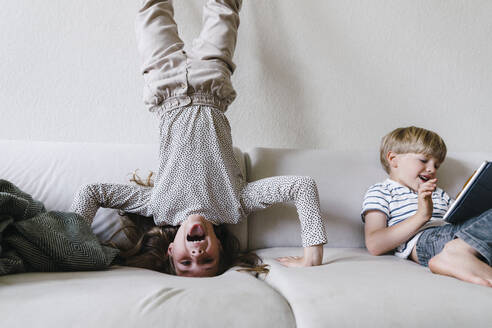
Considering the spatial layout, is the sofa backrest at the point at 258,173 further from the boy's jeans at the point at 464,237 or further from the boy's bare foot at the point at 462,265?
the boy's bare foot at the point at 462,265

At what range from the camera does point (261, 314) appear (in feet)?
→ 2.49

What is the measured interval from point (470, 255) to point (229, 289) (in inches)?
23.3

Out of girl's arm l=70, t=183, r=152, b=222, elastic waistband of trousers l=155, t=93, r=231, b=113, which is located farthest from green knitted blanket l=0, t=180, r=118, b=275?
elastic waistband of trousers l=155, t=93, r=231, b=113

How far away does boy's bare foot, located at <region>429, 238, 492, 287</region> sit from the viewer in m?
0.93

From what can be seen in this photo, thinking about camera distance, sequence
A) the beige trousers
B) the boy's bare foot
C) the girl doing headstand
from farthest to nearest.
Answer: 1. the beige trousers
2. the girl doing headstand
3. the boy's bare foot

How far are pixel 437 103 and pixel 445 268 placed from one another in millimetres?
1035

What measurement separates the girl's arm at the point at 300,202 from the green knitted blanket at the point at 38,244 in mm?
499

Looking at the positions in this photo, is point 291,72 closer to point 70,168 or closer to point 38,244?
point 70,168

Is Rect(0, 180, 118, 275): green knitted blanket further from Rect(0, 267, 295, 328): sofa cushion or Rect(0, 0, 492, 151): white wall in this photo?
Rect(0, 0, 492, 151): white wall

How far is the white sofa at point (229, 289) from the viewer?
723 mm

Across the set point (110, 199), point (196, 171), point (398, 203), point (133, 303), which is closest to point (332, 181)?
point (398, 203)

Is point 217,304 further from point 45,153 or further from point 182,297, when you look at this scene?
point 45,153

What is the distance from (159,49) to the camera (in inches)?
57.9

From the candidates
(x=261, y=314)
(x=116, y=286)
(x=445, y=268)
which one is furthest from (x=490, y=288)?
(x=116, y=286)
